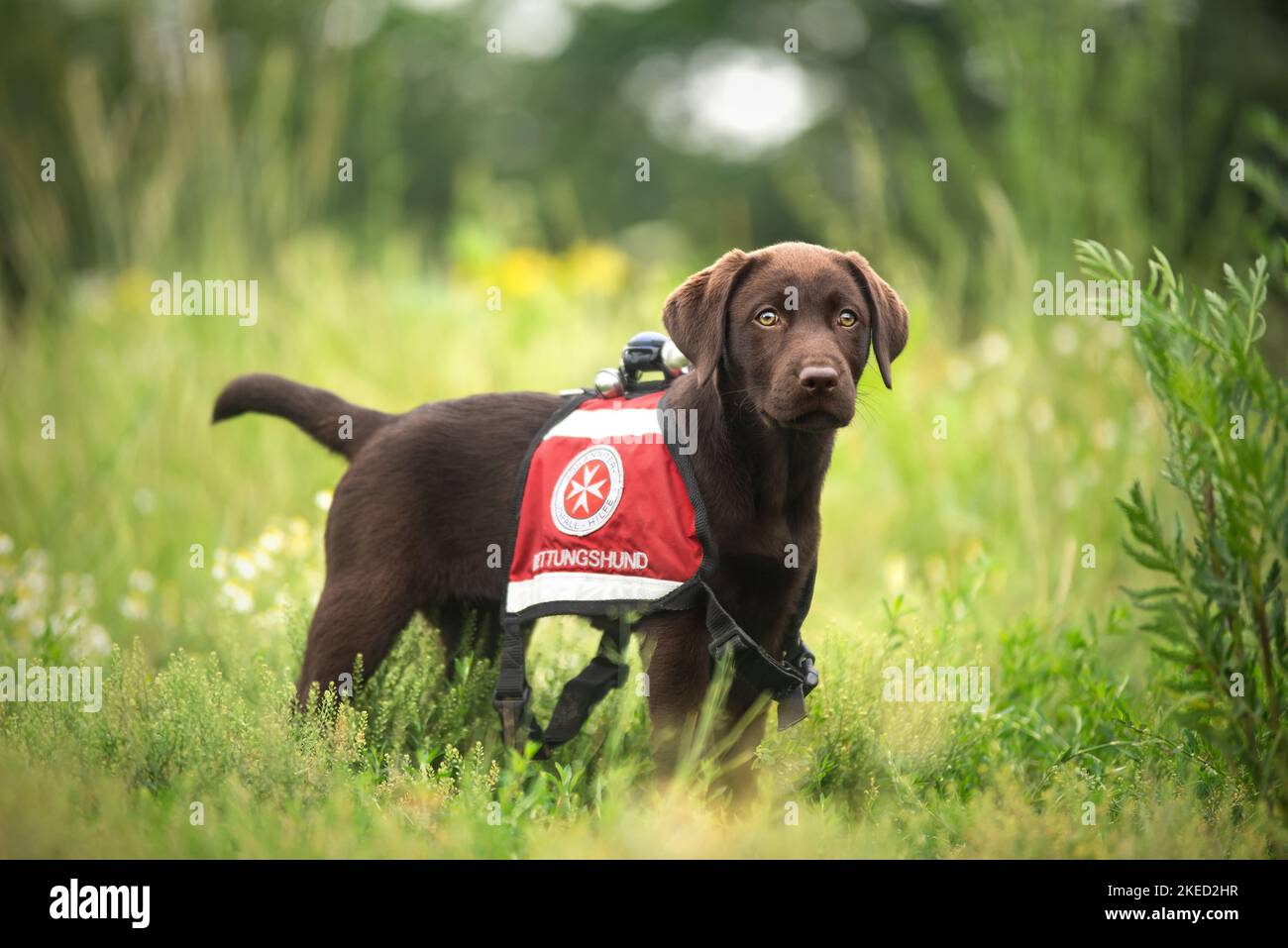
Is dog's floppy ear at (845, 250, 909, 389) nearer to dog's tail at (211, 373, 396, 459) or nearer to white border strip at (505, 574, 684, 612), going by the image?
white border strip at (505, 574, 684, 612)

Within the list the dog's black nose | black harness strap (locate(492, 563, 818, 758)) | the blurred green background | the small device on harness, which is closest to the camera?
the dog's black nose

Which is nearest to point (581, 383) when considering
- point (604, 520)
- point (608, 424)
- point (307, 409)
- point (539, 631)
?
point (539, 631)

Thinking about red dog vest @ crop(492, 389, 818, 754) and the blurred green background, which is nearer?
red dog vest @ crop(492, 389, 818, 754)

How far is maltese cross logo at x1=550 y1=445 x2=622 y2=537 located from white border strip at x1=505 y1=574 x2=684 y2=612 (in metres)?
0.12

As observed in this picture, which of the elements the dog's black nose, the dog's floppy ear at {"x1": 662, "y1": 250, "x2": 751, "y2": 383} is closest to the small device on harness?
the dog's floppy ear at {"x1": 662, "y1": 250, "x2": 751, "y2": 383}

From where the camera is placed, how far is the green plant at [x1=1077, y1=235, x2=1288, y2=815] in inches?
113

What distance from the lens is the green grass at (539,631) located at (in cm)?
289

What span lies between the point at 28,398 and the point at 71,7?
875 cm

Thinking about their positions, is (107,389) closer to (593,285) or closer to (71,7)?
(593,285)

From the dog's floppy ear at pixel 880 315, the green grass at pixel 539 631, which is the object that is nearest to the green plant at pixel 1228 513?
the green grass at pixel 539 631

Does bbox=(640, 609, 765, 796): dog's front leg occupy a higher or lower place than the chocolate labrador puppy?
lower

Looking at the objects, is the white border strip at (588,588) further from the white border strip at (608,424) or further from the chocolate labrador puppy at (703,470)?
the white border strip at (608,424)

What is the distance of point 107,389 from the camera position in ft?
20.7

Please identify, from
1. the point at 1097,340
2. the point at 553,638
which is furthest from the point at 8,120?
the point at 1097,340
